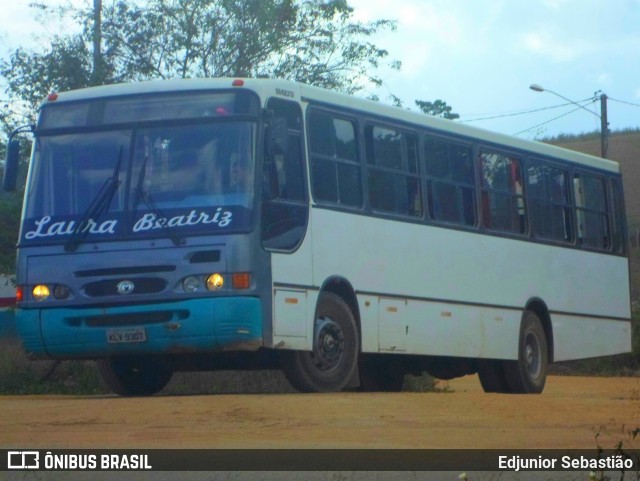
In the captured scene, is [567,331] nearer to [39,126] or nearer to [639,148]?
[39,126]

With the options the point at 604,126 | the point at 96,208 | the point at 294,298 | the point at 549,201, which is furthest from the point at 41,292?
the point at 604,126

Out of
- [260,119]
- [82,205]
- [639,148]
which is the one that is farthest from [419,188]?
[639,148]

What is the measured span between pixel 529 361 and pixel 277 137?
656cm

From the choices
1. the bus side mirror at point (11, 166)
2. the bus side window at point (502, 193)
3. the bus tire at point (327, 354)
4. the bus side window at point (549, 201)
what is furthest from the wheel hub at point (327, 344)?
the bus side window at point (549, 201)

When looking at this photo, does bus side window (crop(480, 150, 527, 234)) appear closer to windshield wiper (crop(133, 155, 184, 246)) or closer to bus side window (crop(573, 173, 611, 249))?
bus side window (crop(573, 173, 611, 249))

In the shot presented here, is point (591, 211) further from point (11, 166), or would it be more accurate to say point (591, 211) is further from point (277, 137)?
point (11, 166)

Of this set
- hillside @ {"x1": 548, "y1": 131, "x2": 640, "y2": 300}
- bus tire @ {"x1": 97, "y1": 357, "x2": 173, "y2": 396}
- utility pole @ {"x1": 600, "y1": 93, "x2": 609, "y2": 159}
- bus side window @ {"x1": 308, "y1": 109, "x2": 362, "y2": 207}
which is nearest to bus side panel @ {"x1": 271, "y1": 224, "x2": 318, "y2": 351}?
bus side window @ {"x1": 308, "y1": 109, "x2": 362, "y2": 207}

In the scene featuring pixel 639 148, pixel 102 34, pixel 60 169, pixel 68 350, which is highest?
pixel 639 148

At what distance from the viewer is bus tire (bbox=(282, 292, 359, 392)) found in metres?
14.0

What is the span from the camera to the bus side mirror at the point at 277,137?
13539mm

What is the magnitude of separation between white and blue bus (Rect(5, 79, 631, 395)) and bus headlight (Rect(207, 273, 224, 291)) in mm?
21

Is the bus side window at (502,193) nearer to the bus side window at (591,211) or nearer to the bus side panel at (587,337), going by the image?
the bus side panel at (587,337)

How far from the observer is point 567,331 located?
19.8 m

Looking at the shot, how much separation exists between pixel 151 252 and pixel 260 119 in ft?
5.39
